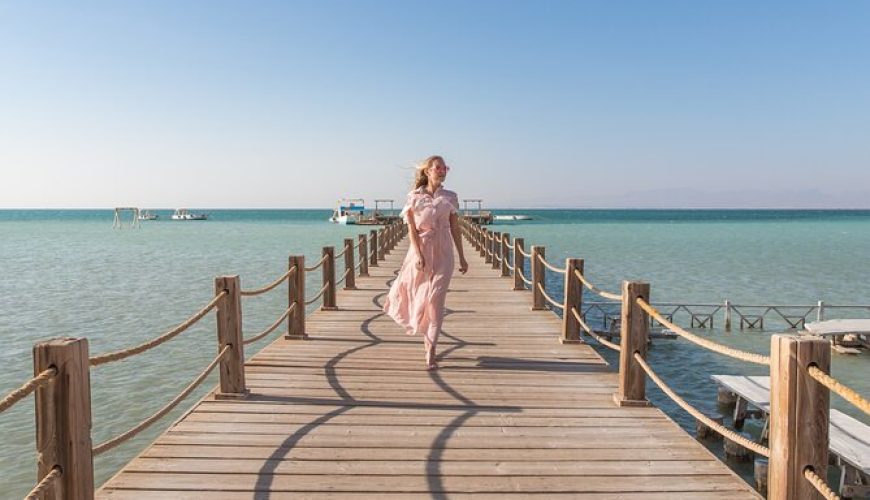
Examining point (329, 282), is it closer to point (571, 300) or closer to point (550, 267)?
point (550, 267)

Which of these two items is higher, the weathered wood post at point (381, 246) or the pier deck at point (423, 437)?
the weathered wood post at point (381, 246)

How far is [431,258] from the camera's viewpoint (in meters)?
5.88

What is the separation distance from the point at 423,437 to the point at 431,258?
6.97 feet

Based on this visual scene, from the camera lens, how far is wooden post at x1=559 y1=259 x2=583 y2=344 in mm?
7168

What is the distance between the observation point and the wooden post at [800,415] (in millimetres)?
2688

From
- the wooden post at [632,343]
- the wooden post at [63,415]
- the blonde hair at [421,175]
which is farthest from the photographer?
the blonde hair at [421,175]

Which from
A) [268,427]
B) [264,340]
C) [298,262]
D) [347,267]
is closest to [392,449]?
[268,427]

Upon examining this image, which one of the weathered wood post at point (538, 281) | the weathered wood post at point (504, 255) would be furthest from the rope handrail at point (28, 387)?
the weathered wood post at point (504, 255)

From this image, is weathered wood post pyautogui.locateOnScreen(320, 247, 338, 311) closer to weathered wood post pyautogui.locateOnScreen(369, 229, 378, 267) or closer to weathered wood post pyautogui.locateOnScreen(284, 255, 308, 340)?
weathered wood post pyautogui.locateOnScreen(284, 255, 308, 340)

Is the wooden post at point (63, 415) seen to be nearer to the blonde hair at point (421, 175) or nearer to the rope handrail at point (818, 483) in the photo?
the rope handrail at point (818, 483)

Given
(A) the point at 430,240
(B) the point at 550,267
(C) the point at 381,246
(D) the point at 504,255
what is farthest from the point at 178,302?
(A) the point at 430,240

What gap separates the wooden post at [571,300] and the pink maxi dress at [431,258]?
6.36 feet

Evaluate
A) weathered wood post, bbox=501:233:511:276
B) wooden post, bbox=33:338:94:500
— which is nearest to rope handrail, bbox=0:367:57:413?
wooden post, bbox=33:338:94:500

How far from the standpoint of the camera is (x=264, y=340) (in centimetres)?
1445
